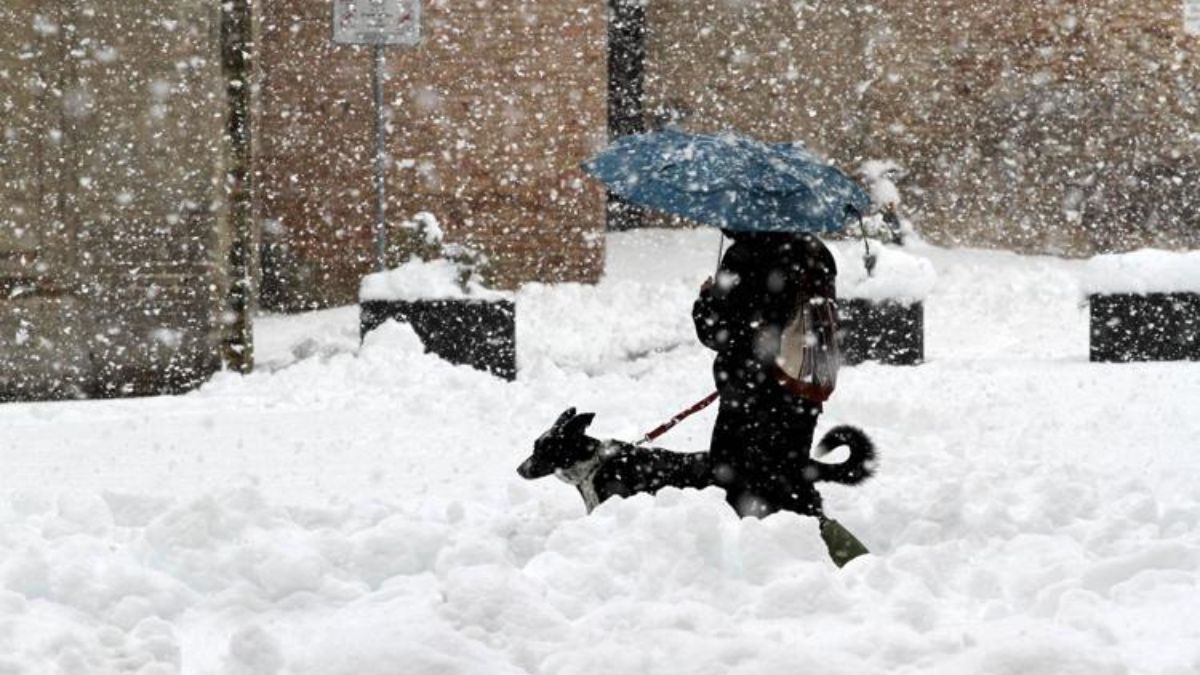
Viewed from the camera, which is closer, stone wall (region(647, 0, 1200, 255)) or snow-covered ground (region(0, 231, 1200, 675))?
snow-covered ground (region(0, 231, 1200, 675))

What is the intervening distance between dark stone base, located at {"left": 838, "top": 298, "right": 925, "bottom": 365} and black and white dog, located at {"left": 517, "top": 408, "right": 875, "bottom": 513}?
679cm

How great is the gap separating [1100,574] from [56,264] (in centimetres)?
697

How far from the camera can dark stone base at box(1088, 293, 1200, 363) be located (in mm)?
12547

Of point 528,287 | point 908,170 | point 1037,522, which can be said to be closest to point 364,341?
point 528,287

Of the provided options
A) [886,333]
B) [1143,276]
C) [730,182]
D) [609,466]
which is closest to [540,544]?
[609,466]

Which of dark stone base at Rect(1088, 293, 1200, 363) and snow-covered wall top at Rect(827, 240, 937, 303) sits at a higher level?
snow-covered wall top at Rect(827, 240, 937, 303)

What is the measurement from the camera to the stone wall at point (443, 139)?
15.8 metres

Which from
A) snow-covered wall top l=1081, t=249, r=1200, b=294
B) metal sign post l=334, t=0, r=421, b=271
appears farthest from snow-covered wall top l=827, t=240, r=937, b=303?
metal sign post l=334, t=0, r=421, b=271

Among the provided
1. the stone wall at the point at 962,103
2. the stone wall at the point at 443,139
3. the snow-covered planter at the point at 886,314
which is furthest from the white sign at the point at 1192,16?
the snow-covered planter at the point at 886,314

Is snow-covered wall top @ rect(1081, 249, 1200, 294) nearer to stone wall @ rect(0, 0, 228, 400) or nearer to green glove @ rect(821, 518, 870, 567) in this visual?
stone wall @ rect(0, 0, 228, 400)

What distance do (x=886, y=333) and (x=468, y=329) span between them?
9.94 ft

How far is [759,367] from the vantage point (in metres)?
5.73

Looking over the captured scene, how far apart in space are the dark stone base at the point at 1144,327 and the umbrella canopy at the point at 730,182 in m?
6.88

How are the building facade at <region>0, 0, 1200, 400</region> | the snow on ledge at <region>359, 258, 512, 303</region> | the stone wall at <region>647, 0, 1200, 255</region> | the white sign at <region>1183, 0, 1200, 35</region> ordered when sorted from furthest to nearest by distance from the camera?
the stone wall at <region>647, 0, 1200, 255</region>, the white sign at <region>1183, 0, 1200, 35</region>, the snow on ledge at <region>359, 258, 512, 303</region>, the building facade at <region>0, 0, 1200, 400</region>
